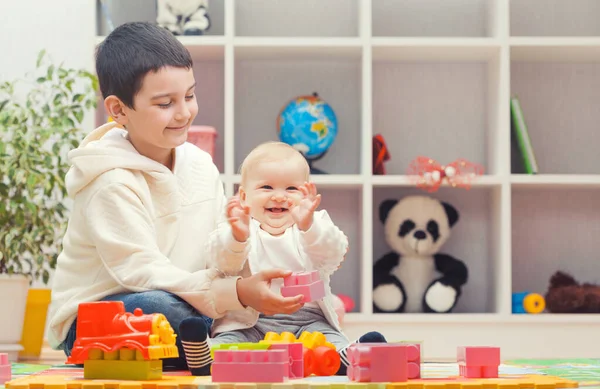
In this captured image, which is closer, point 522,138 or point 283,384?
point 283,384

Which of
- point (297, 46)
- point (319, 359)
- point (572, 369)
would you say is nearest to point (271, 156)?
point (319, 359)

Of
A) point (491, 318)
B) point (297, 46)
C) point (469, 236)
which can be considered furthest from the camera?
point (469, 236)

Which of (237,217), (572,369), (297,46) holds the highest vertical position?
(297,46)

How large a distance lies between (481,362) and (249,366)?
1.16 feet

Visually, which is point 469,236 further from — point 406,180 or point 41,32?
point 41,32

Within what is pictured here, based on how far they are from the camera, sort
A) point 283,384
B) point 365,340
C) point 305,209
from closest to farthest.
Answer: point 283,384 < point 365,340 < point 305,209

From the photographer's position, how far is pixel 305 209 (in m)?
1.48

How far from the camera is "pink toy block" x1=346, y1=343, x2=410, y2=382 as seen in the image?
115 cm

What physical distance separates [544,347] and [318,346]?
57.3 inches

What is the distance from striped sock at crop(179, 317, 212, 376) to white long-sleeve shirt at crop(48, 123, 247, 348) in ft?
0.56

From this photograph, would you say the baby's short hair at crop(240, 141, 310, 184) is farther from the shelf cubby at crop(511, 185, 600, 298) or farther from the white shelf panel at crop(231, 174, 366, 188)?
the shelf cubby at crop(511, 185, 600, 298)

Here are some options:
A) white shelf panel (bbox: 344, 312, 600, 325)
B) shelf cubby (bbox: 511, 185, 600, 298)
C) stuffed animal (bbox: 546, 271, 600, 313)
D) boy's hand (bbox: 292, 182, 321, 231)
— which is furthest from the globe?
boy's hand (bbox: 292, 182, 321, 231)

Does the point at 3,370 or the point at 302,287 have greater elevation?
the point at 302,287

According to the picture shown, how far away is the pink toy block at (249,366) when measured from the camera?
3.69 feet
